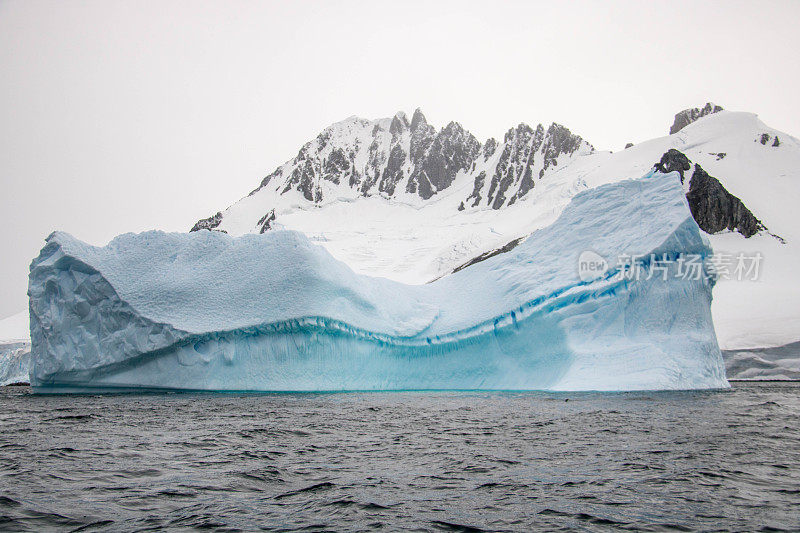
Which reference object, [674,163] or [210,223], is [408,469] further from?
[210,223]

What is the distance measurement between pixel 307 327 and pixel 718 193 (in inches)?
1206

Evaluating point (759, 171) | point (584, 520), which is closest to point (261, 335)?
point (584, 520)

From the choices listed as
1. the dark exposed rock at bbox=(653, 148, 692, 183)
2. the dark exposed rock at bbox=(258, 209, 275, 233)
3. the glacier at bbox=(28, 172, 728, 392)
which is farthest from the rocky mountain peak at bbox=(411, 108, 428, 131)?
the glacier at bbox=(28, 172, 728, 392)

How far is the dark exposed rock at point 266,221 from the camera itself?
70000mm

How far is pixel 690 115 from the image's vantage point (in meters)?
69.4

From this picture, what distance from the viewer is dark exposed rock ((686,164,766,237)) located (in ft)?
112

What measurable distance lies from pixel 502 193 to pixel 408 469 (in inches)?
2762

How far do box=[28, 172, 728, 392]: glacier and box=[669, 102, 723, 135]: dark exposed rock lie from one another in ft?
200

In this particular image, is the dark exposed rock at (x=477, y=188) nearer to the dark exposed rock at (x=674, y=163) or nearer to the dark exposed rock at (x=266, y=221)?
the dark exposed rock at (x=266, y=221)

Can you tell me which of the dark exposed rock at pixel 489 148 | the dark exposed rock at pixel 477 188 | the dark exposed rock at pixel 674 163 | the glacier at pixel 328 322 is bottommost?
the glacier at pixel 328 322

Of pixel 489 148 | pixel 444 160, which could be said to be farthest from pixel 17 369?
pixel 489 148

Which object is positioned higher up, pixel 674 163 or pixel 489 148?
pixel 489 148

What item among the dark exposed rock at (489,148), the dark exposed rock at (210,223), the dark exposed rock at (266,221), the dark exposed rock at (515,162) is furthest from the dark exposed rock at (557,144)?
the dark exposed rock at (210,223)

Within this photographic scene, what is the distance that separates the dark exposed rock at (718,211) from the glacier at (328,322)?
71.5ft
